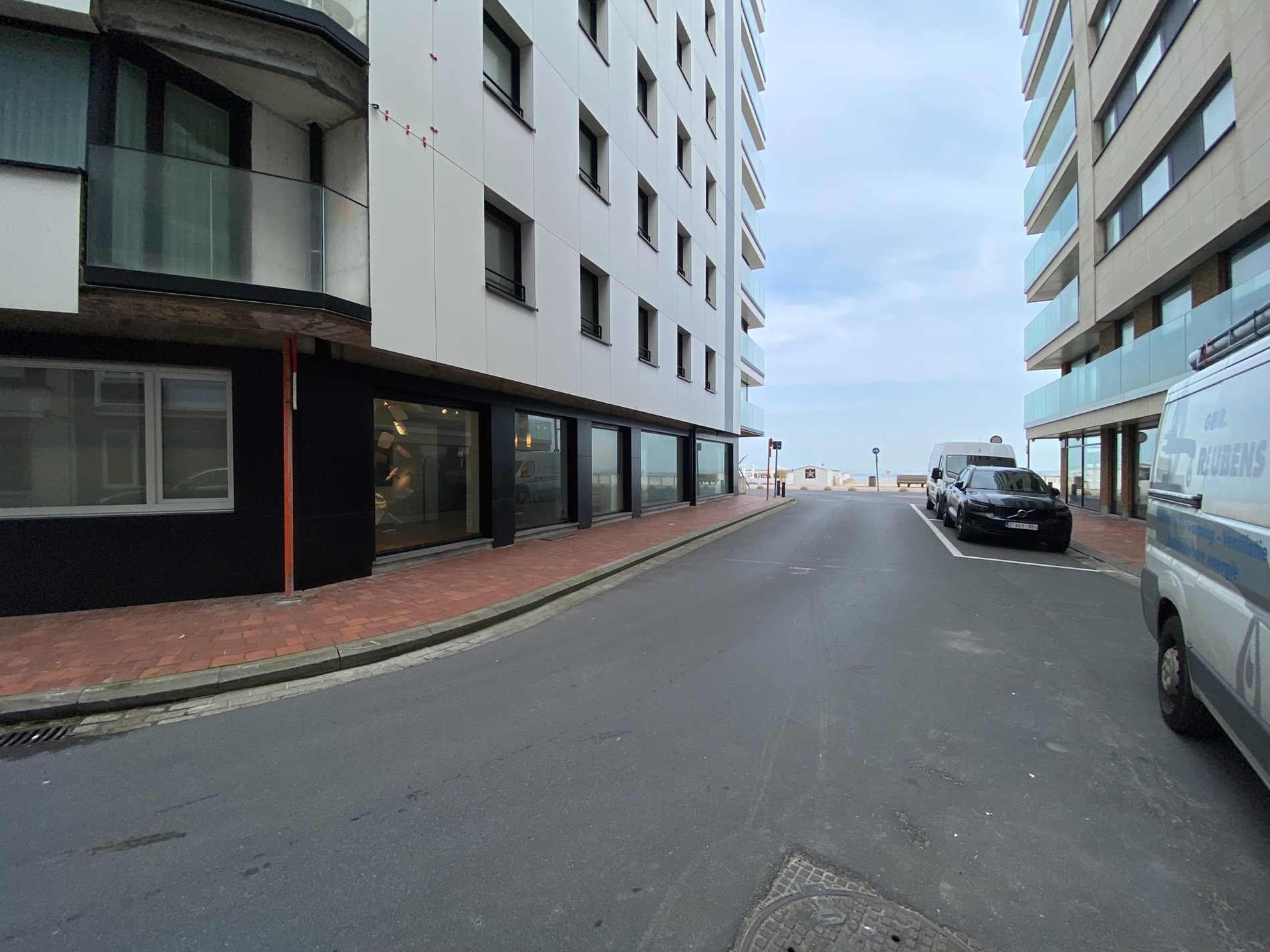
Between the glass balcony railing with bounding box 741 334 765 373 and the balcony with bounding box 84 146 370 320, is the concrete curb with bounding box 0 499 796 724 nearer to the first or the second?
the balcony with bounding box 84 146 370 320

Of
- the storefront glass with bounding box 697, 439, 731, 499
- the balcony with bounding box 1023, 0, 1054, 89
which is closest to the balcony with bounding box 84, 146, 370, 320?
the storefront glass with bounding box 697, 439, 731, 499

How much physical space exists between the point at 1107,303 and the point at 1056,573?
1205cm

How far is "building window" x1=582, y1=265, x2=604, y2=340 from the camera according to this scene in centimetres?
1277

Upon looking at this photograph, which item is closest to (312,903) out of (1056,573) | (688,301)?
(1056,573)

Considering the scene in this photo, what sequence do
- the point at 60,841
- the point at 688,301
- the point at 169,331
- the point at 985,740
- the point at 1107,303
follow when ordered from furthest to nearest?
the point at 688,301
the point at 1107,303
the point at 169,331
the point at 985,740
the point at 60,841

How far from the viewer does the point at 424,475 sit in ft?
29.7

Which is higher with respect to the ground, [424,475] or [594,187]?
[594,187]

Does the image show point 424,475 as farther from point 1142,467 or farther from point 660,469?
point 1142,467

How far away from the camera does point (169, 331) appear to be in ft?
20.0

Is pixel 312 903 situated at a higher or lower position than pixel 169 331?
lower

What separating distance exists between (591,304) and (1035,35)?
2417 cm

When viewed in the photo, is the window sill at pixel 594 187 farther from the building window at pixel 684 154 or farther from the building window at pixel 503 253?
the building window at pixel 684 154

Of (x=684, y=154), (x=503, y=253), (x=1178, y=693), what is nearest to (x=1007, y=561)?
(x=1178, y=693)

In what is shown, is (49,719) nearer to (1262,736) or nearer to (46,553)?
(46,553)
